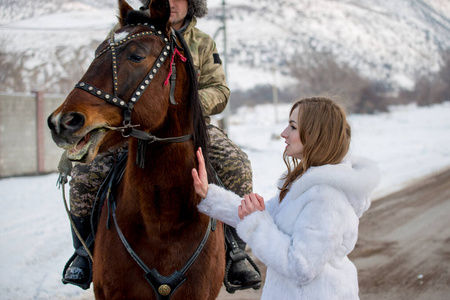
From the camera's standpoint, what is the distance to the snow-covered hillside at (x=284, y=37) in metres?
27.1

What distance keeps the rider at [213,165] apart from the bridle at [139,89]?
569 millimetres

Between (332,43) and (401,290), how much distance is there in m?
74.4

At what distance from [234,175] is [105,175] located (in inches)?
38.2

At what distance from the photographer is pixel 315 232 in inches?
66.6

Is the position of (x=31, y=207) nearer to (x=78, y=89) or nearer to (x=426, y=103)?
(x=78, y=89)

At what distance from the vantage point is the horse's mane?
2.36 meters

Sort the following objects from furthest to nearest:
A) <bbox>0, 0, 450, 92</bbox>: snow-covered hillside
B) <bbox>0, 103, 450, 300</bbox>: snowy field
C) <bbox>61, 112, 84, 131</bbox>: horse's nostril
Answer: <bbox>0, 0, 450, 92</bbox>: snow-covered hillside, <bbox>0, 103, 450, 300</bbox>: snowy field, <bbox>61, 112, 84, 131</bbox>: horse's nostril

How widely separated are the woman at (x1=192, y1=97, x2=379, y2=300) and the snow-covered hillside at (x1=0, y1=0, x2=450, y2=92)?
17.8 metres

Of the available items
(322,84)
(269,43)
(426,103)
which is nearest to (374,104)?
(426,103)

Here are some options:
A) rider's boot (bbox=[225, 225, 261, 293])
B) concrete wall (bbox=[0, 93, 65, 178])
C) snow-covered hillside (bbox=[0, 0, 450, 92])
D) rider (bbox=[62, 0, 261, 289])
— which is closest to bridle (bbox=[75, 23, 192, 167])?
rider (bbox=[62, 0, 261, 289])

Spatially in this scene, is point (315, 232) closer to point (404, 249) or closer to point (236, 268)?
point (236, 268)

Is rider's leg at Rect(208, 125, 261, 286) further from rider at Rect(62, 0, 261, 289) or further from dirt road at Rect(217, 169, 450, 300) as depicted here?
dirt road at Rect(217, 169, 450, 300)

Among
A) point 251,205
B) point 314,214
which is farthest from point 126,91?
point 314,214

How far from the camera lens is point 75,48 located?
31734 millimetres
